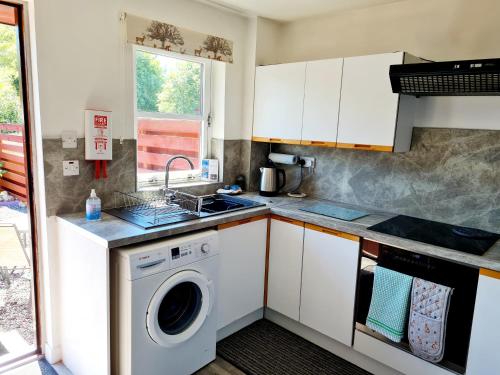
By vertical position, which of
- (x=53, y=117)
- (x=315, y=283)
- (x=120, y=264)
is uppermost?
(x=53, y=117)

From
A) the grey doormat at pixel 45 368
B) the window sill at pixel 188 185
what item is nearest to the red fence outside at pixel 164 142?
the window sill at pixel 188 185

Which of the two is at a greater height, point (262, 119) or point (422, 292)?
point (262, 119)

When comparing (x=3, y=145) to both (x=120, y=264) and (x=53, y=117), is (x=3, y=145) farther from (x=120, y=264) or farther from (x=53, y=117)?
(x=120, y=264)

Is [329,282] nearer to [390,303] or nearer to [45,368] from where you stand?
[390,303]

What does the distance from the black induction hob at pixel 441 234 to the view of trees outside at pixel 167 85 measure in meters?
1.70

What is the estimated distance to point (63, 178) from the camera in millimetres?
2152

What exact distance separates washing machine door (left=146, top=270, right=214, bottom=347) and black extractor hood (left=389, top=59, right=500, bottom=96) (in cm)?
162

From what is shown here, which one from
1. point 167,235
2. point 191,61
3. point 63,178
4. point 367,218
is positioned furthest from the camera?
point 191,61

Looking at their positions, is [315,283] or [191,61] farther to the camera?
[191,61]

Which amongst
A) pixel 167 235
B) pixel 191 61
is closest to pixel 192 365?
pixel 167 235

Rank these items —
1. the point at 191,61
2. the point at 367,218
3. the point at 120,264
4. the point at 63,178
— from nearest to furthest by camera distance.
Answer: the point at 120,264 → the point at 63,178 → the point at 367,218 → the point at 191,61

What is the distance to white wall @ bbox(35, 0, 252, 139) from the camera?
2023 mm

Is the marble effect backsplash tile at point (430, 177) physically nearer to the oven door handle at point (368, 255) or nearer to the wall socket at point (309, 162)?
the wall socket at point (309, 162)

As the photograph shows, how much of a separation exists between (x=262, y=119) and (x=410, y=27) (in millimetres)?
1241
